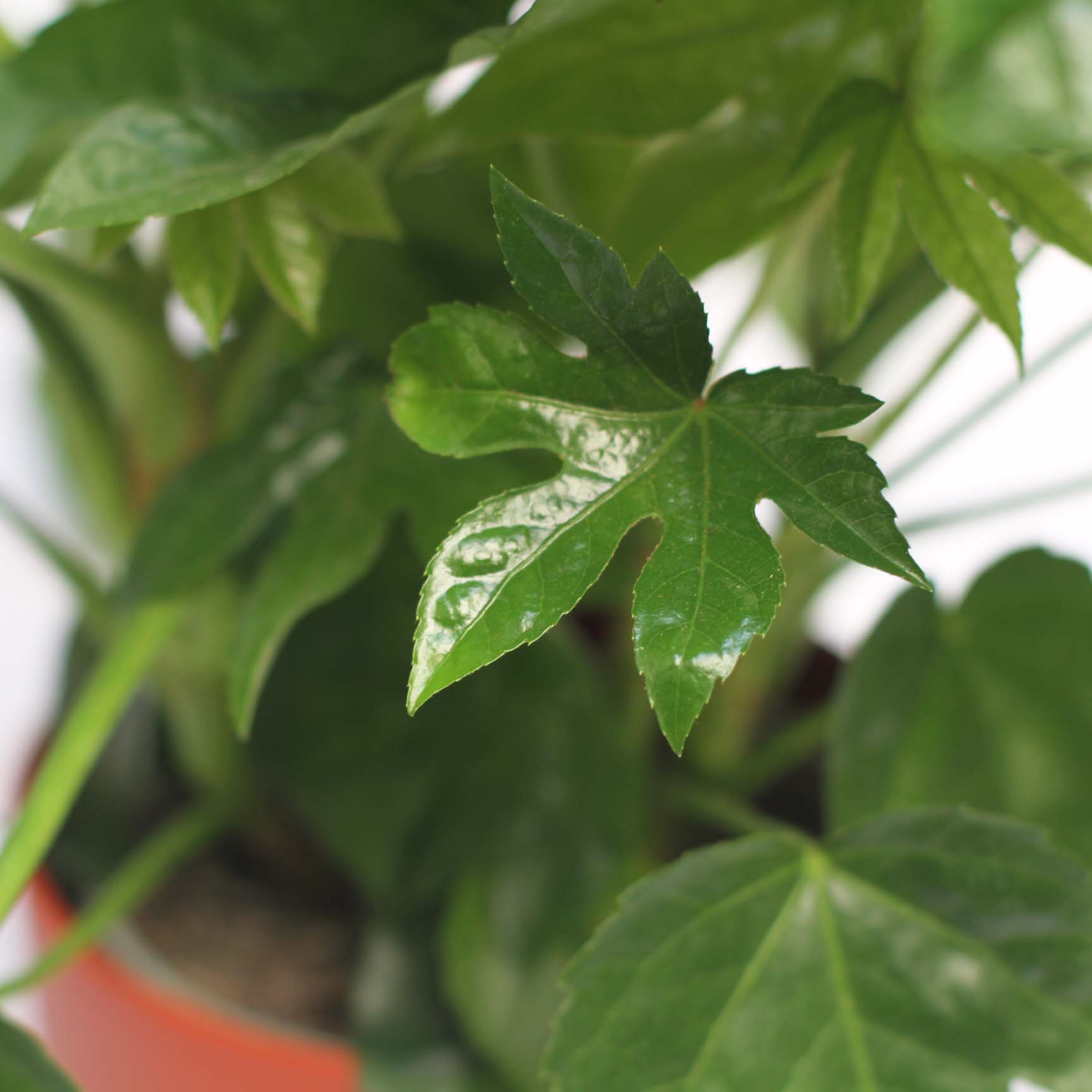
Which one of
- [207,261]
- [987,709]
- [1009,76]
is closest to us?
[1009,76]

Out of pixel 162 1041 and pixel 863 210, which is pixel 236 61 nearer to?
pixel 863 210

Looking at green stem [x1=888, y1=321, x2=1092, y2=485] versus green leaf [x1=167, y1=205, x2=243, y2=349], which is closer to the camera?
green leaf [x1=167, y1=205, x2=243, y2=349]

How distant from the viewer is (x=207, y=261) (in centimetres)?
24

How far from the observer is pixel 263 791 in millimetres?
489

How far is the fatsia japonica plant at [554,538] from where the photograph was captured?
0.64 ft

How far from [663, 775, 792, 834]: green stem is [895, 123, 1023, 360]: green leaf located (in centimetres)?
18

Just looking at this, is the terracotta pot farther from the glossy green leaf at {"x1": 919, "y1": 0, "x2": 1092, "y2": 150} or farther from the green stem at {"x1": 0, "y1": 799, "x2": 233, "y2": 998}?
the glossy green leaf at {"x1": 919, "y1": 0, "x2": 1092, "y2": 150}

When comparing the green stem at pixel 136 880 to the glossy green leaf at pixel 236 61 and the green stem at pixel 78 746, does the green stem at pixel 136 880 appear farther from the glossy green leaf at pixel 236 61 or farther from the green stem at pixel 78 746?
the glossy green leaf at pixel 236 61

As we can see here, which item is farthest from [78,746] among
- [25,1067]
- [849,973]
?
[849,973]

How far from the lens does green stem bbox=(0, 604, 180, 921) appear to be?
275mm

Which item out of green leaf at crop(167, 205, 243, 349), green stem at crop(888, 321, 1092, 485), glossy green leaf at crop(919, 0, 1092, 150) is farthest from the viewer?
green stem at crop(888, 321, 1092, 485)

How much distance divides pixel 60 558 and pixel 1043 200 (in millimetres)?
324

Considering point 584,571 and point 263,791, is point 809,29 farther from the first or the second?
point 263,791

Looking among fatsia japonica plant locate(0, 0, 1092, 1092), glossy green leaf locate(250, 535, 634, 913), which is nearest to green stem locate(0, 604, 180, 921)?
fatsia japonica plant locate(0, 0, 1092, 1092)
